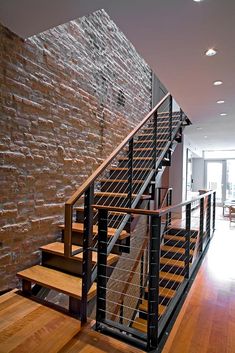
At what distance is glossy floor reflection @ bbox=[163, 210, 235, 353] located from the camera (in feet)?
6.05

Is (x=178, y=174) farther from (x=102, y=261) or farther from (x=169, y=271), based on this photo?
(x=102, y=261)

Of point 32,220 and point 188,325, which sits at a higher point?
point 32,220

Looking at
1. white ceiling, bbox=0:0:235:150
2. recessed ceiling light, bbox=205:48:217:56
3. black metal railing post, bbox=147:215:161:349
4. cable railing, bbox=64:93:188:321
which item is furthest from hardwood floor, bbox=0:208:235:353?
recessed ceiling light, bbox=205:48:217:56

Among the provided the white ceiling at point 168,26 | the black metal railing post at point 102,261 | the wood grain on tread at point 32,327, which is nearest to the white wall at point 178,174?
the white ceiling at point 168,26

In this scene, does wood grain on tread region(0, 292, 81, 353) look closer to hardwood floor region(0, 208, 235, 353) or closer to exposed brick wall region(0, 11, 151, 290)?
hardwood floor region(0, 208, 235, 353)

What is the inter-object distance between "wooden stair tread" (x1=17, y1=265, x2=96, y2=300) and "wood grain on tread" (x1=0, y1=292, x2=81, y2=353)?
0.19 m

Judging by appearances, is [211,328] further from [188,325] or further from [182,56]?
[182,56]

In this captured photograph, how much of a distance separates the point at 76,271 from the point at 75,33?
10.1ft

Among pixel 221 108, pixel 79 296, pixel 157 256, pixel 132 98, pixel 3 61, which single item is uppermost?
pixel 132 98

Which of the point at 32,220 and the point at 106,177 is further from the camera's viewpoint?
the point at 106,177

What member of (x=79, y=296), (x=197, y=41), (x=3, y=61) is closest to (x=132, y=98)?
(x=197, y=41)

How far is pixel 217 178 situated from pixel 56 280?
37.2ft

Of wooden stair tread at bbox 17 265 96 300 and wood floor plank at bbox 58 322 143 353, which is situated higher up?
wooden stair tread at bbox 17 265 96 300

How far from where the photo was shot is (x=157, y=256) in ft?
5.74
